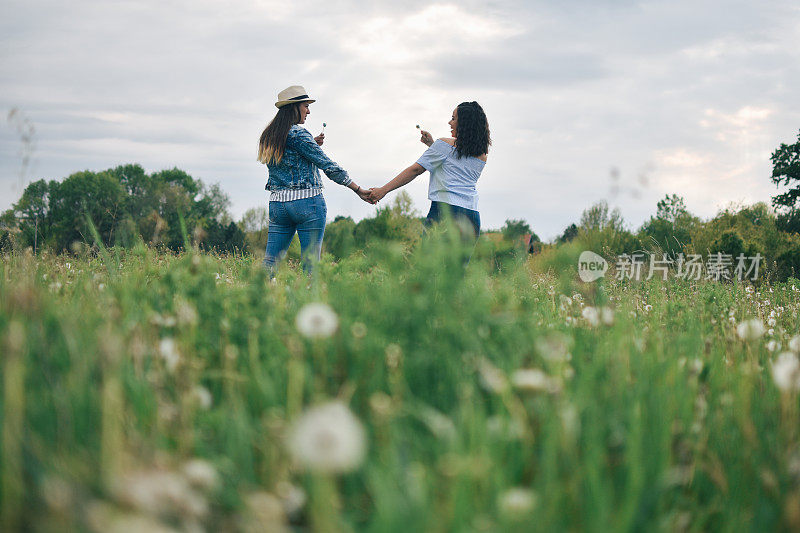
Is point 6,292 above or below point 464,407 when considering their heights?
above

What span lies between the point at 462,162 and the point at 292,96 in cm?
225

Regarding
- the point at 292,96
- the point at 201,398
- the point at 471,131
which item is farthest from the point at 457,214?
the point at 201,398

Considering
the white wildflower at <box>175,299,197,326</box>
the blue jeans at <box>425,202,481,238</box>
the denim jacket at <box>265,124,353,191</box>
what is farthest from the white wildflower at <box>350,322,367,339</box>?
the denim jacket at <box>265,124,353,191</box>

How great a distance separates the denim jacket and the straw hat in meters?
0.37

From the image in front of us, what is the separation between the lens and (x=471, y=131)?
22.6 feet

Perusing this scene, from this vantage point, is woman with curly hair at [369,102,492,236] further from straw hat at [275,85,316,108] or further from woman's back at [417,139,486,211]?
straw hat at [275,85,316,108]

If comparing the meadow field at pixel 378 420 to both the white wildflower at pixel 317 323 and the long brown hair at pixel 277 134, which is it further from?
the long brown hair at pixel 277 134

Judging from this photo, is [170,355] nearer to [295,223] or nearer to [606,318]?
[606,318]

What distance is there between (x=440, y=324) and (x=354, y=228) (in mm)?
20262

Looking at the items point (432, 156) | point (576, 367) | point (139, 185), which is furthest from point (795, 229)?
point (139, 185)

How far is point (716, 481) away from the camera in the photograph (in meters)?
1.85

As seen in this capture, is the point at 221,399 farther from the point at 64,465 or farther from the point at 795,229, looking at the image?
the point at 795,229

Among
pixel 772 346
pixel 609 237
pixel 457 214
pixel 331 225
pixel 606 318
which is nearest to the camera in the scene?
pixel 606 318

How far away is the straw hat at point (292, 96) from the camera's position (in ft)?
22.3
